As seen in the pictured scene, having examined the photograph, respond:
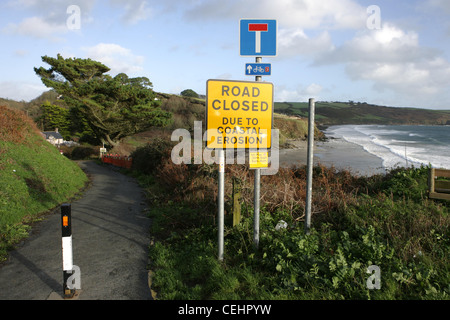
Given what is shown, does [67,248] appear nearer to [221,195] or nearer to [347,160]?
[221,195]

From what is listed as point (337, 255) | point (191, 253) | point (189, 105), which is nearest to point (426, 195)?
point (337, 255)

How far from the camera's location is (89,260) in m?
5.21

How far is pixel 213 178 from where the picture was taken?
9.83 meters

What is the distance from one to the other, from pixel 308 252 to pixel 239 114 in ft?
7.47

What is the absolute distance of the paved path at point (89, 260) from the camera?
164 inches

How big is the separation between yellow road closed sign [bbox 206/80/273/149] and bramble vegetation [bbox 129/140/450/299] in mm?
1694

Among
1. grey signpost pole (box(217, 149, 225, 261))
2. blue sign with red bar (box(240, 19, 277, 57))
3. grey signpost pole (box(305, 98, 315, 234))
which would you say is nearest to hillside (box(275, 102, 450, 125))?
grey signpost pole (box(305, 98, 315, 234))

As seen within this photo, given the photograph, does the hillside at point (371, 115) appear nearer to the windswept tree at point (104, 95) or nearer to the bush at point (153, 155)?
the windswept tree at point (104, 95)

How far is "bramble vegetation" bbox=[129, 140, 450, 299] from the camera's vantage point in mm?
3707

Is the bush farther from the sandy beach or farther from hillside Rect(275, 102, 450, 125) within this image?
hillside Rect(275, 102, 450, 125)

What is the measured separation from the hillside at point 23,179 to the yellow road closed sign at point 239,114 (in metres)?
4.42

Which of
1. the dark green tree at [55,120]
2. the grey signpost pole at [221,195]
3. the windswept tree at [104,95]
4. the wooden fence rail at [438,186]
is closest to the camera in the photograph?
the grey signpost pole at [221,195]

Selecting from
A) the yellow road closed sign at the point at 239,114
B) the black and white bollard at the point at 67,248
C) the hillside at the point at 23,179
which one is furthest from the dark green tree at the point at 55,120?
the yellow road closed sign at the point at 239,114

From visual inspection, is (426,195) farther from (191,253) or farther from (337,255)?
(191,253)
